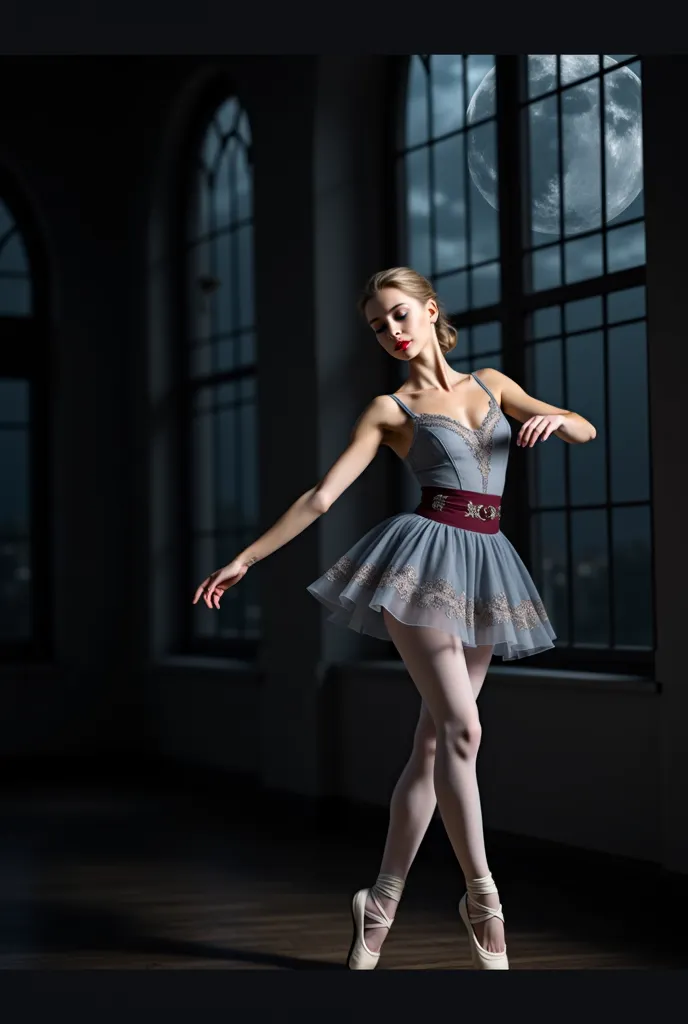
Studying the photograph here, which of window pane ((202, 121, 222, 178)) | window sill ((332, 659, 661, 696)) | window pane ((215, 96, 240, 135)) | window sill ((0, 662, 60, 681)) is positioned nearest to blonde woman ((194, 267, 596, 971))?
window sill ((332, 659, 661, 696))

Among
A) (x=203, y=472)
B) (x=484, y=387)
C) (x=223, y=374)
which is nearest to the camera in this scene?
(x=484, y=387)

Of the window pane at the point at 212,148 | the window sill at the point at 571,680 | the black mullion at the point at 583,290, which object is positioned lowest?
the window sill at the point at 571,680

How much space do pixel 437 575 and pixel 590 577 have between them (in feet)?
6.42

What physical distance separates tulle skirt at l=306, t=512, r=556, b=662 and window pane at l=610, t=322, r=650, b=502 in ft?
5.38

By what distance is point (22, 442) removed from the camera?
24.7 feet

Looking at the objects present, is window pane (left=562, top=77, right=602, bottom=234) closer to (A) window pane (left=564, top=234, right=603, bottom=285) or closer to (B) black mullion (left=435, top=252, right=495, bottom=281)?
(A) window pane (left=564, top=234, right=603, bottom=285)

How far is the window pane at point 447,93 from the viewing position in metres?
5.52

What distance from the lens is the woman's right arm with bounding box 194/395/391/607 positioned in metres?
3.05

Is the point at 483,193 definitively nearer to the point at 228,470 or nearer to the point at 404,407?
the point at 228,470

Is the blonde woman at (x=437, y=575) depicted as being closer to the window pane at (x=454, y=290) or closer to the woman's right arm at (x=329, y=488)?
the woman's right arm at (x=329, y=488)

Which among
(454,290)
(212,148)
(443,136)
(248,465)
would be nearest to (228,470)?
(248,465)

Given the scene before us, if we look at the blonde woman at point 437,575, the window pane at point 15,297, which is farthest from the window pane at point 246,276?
the blonde woman at point 437,575

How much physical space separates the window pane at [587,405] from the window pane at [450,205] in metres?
0.79

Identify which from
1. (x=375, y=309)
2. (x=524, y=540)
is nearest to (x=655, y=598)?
(x=524, y=540)
